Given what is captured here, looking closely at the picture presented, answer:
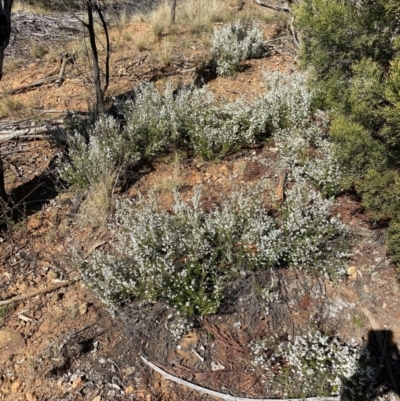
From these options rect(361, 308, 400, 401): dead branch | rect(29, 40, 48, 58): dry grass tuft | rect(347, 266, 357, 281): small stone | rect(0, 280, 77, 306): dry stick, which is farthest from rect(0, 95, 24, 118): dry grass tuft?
rect(361, 308, 400, 401): dead branch

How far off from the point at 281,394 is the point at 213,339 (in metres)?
0.58

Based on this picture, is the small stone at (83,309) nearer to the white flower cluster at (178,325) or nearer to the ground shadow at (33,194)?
the white flower cluster at (178,325)

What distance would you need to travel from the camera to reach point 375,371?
272 cm

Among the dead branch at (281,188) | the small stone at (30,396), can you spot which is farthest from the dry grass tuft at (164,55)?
the small stone at (30,396)

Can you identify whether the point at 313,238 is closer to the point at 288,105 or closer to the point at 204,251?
the point at 204,251

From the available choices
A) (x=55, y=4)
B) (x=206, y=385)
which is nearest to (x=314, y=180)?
(x=206, y=385)

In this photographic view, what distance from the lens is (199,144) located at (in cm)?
457

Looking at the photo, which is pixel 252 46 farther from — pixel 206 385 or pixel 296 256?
pixel 206 385

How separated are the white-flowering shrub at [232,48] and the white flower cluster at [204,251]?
3525 mm

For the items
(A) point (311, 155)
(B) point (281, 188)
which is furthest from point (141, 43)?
(B) point (281, 188)

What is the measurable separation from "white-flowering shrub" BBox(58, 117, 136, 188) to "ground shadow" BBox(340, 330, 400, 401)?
2795 millimetres

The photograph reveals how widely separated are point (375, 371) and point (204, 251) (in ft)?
4.71

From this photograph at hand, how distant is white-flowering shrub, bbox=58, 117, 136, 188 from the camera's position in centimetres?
420

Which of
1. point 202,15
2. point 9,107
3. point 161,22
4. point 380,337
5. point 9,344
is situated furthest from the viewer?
point 202,15
